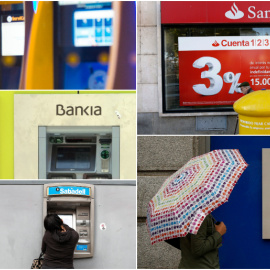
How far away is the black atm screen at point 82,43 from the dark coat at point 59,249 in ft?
5.46

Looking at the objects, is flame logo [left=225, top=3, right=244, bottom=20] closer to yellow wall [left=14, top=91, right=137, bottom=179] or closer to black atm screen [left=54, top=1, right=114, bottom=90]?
black atm screen [left=54, top=1, right=114, bottom=90]

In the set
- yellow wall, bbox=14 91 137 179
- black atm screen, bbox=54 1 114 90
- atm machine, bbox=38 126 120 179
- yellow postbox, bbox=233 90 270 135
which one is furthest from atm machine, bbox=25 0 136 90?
yellow postbox, bbox=233 90 270 135

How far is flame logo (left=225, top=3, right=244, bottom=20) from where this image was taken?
8758 mm

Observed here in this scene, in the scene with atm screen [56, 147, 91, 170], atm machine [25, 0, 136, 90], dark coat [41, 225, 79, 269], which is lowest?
dark coat [41, 225, 79, 269]

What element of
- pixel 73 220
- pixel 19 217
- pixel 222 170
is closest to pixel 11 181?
pixel 19 217

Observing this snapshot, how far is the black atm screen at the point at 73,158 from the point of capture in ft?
18.9

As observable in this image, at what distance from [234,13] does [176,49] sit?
1143mm

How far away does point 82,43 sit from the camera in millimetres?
5918

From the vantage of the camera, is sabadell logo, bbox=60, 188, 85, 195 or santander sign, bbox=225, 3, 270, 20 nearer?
sabadell logo, bbox=60, 188, 85, 195

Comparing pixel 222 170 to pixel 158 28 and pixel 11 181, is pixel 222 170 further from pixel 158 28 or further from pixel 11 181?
pixel 158 28

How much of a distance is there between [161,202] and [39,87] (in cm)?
227

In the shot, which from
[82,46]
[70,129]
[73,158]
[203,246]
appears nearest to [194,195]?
[203,246]

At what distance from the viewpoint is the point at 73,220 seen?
5.86 meters

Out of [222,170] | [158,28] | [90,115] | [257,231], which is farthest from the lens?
[158,28]
